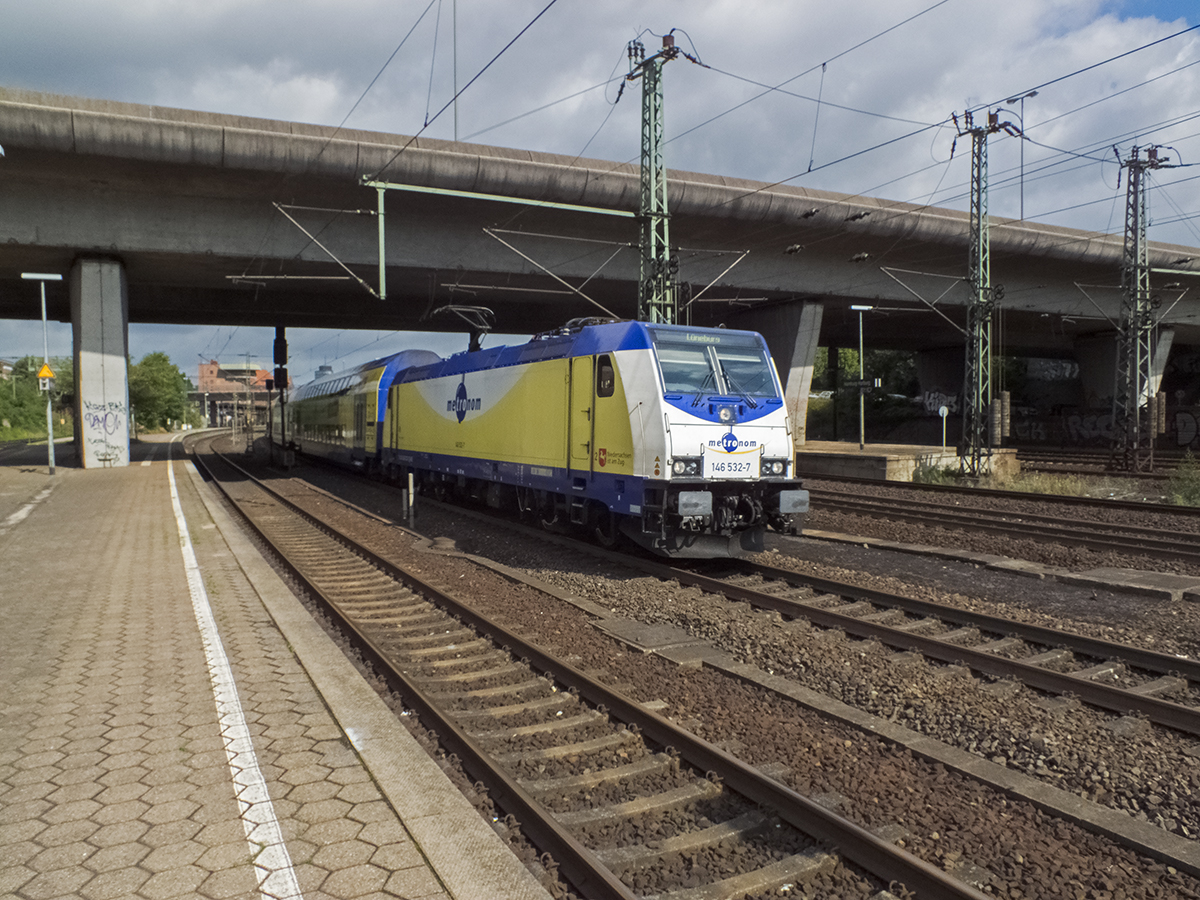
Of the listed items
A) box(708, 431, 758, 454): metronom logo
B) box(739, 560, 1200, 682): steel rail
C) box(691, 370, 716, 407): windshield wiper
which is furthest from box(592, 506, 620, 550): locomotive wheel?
box(739, 560, 1200, 682): steel rail

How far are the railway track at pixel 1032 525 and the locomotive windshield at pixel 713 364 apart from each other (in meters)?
5.58

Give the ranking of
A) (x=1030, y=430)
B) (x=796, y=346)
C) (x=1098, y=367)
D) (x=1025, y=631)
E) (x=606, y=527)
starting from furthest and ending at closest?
(x=1030, y=430)
(x=1098, y=367)
(x=796, y=346)
(x=606, y=527)
(x=1025, y=631)

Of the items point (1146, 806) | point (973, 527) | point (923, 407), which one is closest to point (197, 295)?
point (973, 527)

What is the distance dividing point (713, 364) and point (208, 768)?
7.63 metres

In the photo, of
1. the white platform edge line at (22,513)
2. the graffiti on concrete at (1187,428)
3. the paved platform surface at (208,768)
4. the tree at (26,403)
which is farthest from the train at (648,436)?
the tree at (26,403)

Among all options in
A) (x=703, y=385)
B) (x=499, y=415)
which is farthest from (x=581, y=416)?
(x=499, y=415)

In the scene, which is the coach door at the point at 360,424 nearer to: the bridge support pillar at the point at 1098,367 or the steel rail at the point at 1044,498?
the steel rail at the point at 1044,498

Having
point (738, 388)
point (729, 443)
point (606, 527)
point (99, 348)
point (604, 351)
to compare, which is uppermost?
point (99, 348)

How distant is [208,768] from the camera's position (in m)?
4.44

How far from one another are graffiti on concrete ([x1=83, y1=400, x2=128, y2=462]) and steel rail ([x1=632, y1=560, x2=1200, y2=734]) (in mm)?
22168

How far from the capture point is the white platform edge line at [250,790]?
3.38m

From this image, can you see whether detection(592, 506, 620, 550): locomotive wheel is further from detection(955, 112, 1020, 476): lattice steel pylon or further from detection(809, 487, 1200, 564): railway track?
detection(955, 112, 1020, 476): lattice steel pylon

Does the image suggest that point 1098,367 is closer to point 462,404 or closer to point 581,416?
point 462,404

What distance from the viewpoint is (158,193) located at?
22.3 m
